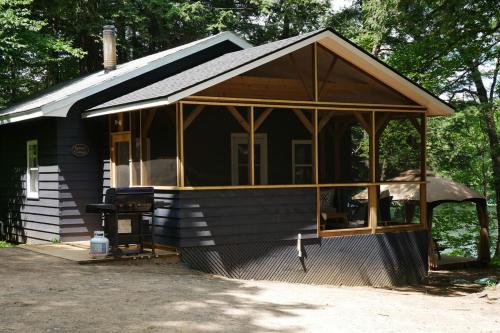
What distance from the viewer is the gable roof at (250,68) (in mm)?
10258

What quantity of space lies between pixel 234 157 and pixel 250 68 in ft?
12.7

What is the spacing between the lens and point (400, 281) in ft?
42.8

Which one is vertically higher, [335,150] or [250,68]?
[250,68]

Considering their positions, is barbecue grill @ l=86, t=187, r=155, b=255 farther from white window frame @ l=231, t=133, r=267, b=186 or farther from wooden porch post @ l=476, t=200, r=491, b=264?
wooden porch post @ l=476, t=200, r=491, b=264

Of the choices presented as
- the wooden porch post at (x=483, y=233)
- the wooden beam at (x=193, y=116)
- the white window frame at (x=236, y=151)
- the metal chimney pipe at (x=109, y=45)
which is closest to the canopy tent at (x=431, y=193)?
the wooden porch post at (x=483, y=233)

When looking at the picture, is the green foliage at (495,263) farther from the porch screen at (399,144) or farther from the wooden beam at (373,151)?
the wooden beam at (373,151)

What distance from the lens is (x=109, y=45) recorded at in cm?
1529

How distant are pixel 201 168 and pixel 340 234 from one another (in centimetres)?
355

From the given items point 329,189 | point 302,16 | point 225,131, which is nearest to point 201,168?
point 225,131

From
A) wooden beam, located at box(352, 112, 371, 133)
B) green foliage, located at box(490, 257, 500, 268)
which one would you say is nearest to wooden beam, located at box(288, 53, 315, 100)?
wooden beam, located at box(352, 112, 371, 133)

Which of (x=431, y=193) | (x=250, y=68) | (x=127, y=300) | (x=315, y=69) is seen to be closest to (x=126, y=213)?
(x=127, y=300)

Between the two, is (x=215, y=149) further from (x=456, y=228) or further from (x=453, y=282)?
(x=456, y=228)

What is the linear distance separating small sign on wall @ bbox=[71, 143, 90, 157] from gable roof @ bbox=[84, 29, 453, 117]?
764 mm

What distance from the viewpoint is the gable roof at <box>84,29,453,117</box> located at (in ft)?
33.7
